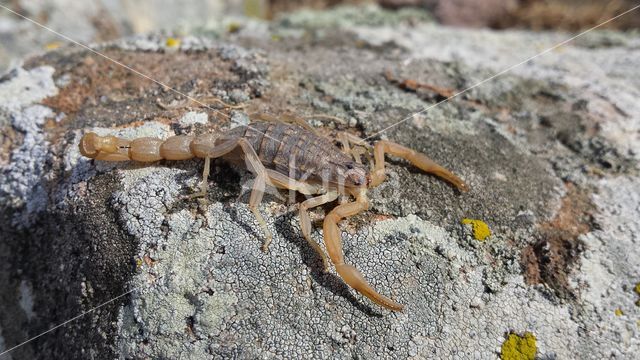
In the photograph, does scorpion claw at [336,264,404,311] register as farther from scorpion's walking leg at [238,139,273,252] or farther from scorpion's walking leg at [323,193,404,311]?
scorpion's walking leg at [238,139,273,252]

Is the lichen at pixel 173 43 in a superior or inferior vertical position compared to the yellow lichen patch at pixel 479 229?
superior

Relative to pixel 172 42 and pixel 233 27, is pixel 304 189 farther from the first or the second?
pixel 233 27

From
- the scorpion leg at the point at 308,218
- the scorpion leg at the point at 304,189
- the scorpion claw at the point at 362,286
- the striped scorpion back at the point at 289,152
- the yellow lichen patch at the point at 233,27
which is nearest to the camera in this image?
the scorpion claw at the point at 362,286

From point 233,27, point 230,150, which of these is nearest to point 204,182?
Answer: point 230,150

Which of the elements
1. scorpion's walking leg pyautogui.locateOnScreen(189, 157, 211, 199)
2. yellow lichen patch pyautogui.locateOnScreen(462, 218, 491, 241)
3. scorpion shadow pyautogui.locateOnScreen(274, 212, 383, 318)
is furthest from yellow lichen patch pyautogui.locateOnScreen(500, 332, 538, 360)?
scorpion's walking leg pyautogui.locateOnScreen(189, 157, 211, 199)

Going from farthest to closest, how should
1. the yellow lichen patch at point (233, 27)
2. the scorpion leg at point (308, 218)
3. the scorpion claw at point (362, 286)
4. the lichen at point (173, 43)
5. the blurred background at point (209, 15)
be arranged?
1. the blurred background at point (209, 15)
2. the yellow lichen patch at point (233, 27)
3. the lichen at point (173, 43)
4. the scorpion leg at point (308, 218)
5. the scorpion claw at point (362, 286)

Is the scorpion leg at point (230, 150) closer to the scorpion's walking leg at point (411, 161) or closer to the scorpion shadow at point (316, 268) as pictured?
the scorpion shadow at point (316, 268)

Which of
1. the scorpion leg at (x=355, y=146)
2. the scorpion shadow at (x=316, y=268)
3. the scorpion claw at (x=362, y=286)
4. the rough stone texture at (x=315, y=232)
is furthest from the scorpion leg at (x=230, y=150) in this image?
the scorpion claw at (x=362, y=286)
